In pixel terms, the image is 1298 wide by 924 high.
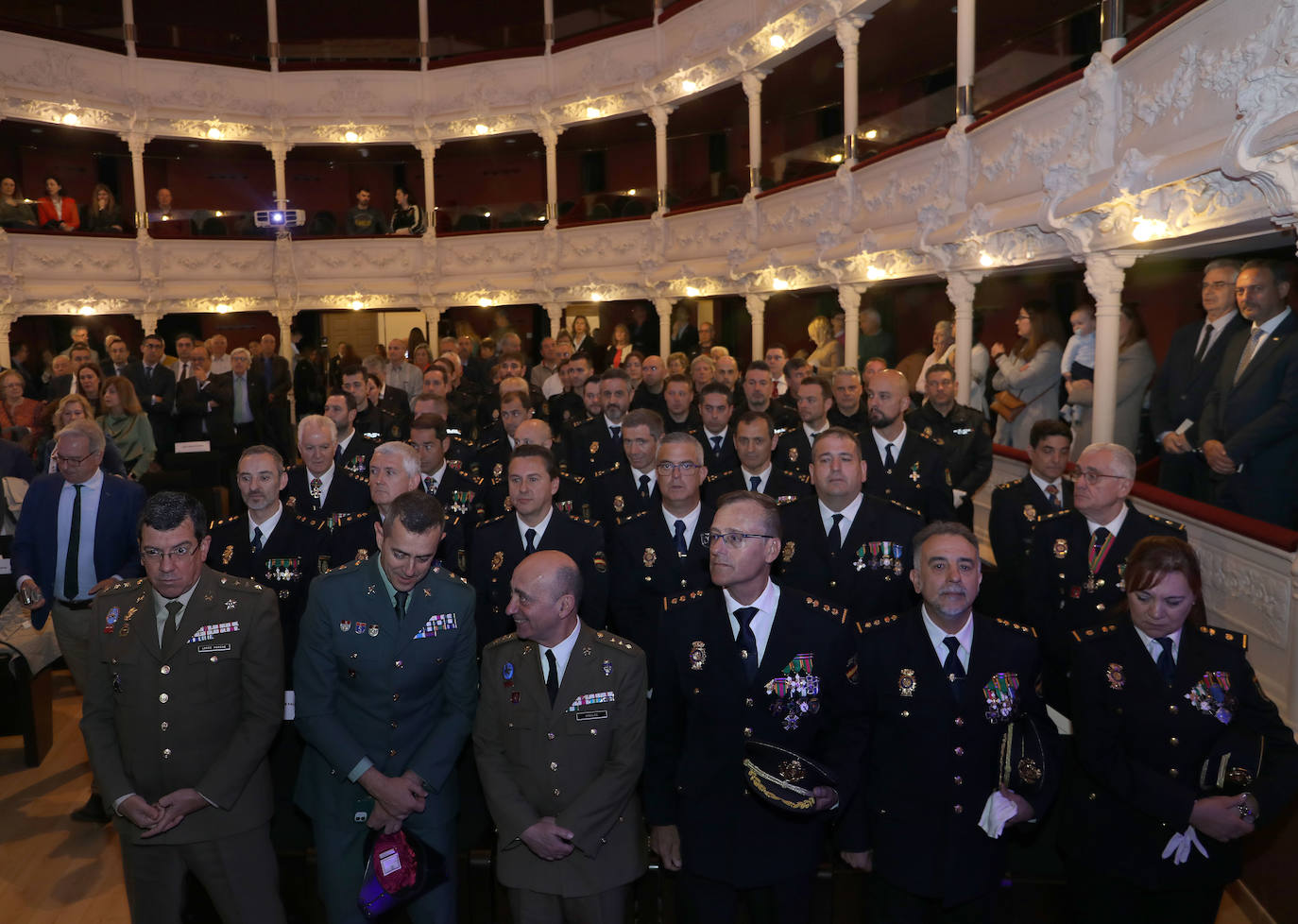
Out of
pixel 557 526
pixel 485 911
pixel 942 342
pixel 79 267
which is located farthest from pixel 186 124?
pixel 485 911

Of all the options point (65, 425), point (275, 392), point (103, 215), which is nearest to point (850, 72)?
point (275, 392)

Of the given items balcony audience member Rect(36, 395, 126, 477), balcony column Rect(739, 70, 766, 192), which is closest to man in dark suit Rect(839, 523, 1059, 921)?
balcony audience member Rect(36, 395, 126, 477)

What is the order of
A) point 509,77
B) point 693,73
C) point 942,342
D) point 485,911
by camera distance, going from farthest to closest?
1. point 509,77
2. point 693,73
3. point 942,342
4. point 485,911

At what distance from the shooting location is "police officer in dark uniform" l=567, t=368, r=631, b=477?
6.99 meters

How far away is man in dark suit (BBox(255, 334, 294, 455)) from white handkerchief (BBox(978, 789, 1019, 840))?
9842 millimetres

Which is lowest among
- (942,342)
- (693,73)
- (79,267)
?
(942,342)

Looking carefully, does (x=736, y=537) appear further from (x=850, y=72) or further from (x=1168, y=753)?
(x=850, y=72)

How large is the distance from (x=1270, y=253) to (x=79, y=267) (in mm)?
17293

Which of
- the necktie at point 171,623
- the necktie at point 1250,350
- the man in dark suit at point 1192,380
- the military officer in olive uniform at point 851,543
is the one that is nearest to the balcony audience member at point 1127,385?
the man in dark suit at point 1192,380

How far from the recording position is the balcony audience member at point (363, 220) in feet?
60.5

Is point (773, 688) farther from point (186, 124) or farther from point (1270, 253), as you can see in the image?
point (186, 124)

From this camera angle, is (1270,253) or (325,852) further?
(1270,253)

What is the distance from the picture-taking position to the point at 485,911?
373 cm

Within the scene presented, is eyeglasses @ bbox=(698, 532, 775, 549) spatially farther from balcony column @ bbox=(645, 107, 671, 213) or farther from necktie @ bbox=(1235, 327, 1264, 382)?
balcony column @ bbox=(645, 107, 671, 213)
